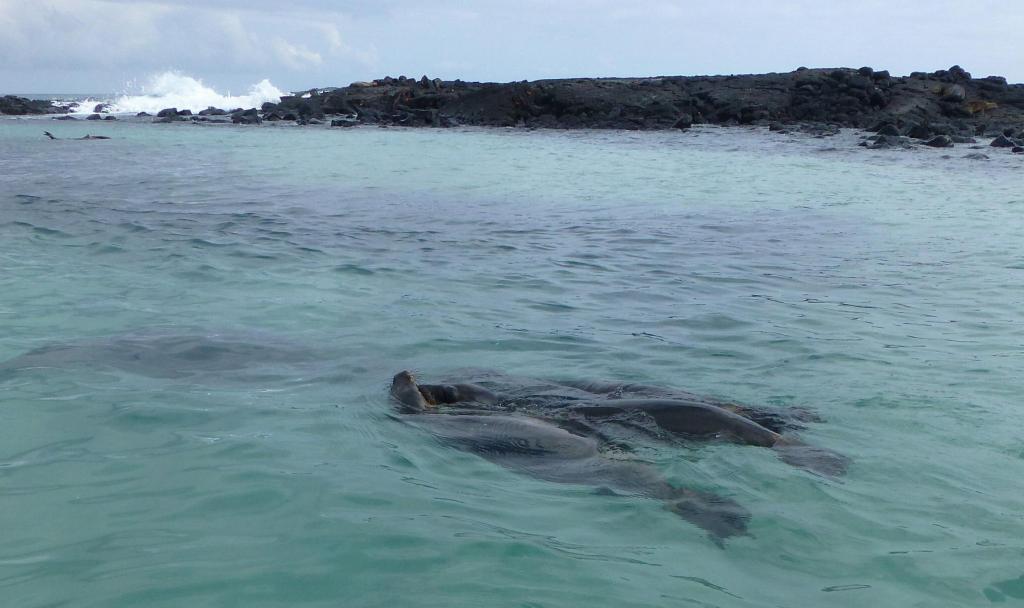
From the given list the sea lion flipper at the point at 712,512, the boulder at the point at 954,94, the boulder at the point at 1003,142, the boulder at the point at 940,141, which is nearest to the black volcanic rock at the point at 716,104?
the boulder at the point at 954,94

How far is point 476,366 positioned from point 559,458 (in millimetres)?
2382

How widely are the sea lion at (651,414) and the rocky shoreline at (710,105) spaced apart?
34.2m

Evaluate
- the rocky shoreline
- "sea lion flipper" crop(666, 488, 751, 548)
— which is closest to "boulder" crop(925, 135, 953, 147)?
the rocky shoreline

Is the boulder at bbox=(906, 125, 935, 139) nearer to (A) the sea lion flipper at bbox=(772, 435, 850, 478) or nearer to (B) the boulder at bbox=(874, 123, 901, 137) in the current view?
(B) the boulder at bbox=(874, 123, 901, 137)

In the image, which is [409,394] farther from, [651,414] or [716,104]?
[716,104]

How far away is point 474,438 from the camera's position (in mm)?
5934

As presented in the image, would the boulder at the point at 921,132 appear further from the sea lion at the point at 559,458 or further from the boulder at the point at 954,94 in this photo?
the sea lion at the point at 559,458

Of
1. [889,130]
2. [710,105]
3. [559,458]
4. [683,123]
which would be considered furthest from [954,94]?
[559,458]

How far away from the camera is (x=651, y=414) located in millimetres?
6160

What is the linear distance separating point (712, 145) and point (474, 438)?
30.6 metres

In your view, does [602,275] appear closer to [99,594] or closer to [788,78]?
[99,594]

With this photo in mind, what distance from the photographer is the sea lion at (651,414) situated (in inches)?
232

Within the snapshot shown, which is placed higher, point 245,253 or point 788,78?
point 788,78

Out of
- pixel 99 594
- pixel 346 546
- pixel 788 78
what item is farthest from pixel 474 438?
pixel 788 78
